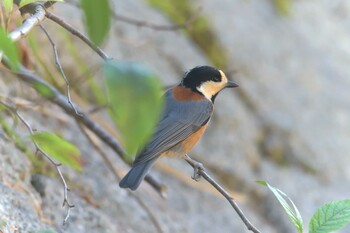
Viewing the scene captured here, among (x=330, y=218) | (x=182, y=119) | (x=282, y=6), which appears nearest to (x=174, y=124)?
(x=182, y=119)

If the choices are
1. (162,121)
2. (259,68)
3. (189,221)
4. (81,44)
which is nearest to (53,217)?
(162,121)

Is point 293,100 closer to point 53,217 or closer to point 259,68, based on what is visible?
point 259,68

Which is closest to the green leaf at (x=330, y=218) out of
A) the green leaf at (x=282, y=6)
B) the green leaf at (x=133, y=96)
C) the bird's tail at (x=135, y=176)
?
the bird's tail at (x=135, y=176)

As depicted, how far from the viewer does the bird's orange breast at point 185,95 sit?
3.46m

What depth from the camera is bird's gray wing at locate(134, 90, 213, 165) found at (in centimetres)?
295

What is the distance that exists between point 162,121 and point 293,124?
5.78ft

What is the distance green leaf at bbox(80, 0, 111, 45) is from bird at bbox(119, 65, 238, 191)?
1751mm

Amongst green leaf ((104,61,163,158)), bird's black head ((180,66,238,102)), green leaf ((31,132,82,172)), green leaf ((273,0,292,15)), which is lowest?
green leaf ((31,132,82,172))

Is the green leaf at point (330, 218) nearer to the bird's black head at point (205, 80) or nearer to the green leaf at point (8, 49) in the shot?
the green leaf at point (8, 49)

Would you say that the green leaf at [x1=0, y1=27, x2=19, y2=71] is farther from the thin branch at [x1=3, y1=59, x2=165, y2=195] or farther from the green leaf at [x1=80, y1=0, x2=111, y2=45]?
the thin branch at [x1=3, y1=59, x2=165, y2=195]

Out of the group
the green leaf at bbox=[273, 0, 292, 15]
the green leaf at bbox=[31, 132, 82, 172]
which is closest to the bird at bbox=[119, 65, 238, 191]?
the green leaf at bbox=[31, 132, 82, 172]

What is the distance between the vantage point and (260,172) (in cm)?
434

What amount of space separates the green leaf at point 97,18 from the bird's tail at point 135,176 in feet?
5.73

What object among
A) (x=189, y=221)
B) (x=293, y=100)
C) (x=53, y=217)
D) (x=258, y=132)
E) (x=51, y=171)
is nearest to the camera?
(x=53, y=217)
